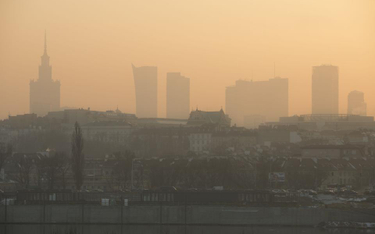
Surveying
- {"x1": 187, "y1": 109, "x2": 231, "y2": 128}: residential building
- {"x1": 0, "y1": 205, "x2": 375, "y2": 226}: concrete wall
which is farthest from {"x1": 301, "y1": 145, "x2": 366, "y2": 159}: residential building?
{"x1": 187, "y1": 109, "x2": 231, "y2": 128}: residential building

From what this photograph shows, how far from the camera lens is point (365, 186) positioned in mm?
69750

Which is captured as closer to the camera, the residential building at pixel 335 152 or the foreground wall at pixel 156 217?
the foreground wall at pixel 156 217

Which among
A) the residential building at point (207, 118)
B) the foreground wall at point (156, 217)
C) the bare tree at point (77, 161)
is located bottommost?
the foreground wall at point (156, 217)

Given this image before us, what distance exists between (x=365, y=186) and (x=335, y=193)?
989 centimetres

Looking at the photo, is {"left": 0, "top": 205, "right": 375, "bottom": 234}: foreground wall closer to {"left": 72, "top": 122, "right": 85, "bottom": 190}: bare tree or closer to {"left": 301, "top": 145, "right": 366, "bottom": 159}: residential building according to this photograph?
{"left": 72, "top": 122, "right": 85, "bottom": 190}: bare tree

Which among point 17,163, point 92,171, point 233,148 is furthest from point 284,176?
point 233,148

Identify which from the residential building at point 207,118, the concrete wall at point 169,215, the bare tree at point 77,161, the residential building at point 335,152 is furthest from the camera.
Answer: the residential building at point 207,118

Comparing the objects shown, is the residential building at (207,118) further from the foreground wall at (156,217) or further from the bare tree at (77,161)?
the foreground wall at (156,217)

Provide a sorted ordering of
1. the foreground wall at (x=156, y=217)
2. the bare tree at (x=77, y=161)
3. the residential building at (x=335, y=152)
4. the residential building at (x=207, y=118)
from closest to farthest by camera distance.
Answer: the foreground wall at (x=156, y=217) → the bare tree at (x=77, y=161) → the residential building at (x=335, y=152) → the residential building at (x=207, y=118)

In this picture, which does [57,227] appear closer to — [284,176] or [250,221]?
[250,221]

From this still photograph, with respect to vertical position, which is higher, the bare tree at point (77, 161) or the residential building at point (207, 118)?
the residential building at point (207, 118)

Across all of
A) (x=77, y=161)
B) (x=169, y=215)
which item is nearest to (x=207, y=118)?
(x=77, y=161)

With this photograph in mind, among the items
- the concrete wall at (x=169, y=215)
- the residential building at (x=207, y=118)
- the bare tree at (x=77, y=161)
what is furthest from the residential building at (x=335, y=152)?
the residential building at (x=207, y=118)

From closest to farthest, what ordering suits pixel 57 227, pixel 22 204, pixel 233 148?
pixel 57 227, pixel 22 204, pixel 233 148
